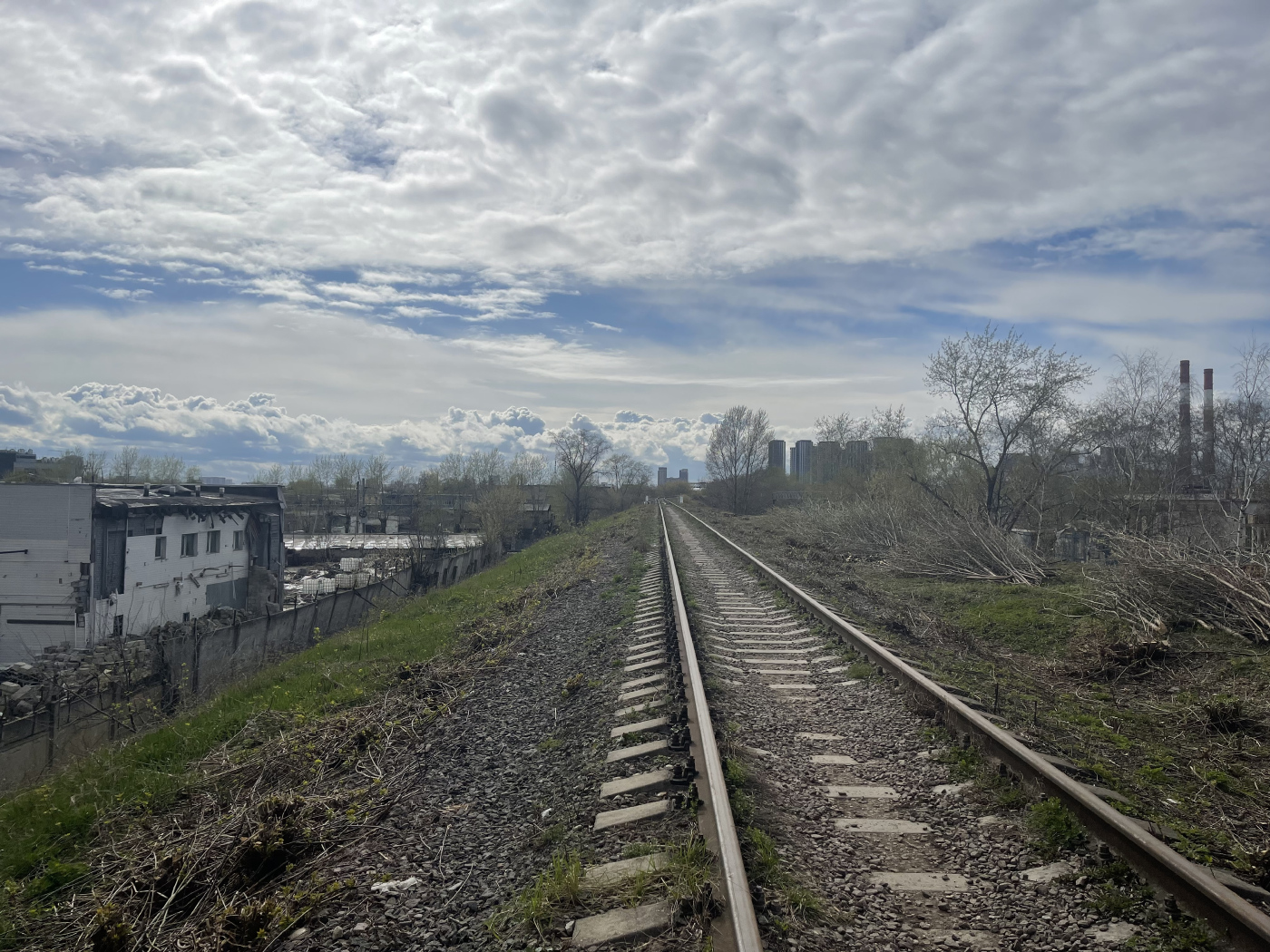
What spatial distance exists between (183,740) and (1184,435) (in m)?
27.2

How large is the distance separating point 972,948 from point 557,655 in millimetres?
7081

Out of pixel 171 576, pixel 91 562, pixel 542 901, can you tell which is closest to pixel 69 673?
pixel 91 562

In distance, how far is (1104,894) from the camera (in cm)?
353

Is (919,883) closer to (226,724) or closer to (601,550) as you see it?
(226,724)

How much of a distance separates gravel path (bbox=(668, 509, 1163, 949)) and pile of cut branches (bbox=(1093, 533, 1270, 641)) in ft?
14.9

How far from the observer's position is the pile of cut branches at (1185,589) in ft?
27.7

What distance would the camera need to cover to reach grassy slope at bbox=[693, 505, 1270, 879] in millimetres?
4582

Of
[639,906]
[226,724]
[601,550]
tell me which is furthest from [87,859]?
[601,550]

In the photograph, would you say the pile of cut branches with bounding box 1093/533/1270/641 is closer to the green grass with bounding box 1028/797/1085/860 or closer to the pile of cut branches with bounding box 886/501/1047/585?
the pile of cut branches with bounding box 886/501/1047/585

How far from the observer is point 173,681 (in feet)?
42.5

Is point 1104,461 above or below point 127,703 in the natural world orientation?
above

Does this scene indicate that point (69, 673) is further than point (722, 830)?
Yes

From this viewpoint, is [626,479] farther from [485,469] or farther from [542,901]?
[542,901]

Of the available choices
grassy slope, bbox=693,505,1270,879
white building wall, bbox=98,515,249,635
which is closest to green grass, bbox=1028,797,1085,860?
grassy slope, bbox=693,505,1270,879
